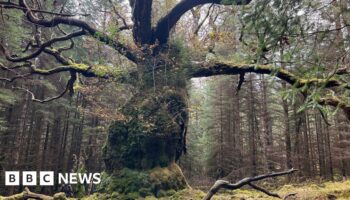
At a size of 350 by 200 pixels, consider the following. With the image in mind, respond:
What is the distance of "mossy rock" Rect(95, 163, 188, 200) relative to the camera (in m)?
7.84

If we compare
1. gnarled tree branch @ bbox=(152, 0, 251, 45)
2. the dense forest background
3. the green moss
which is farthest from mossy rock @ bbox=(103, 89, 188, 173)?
gnarled tree branch @ bbox=(152, 0, 251, 45)

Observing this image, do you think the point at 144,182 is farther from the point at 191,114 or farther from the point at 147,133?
the point at 191,114

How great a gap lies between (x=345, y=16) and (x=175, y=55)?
5.98 meters

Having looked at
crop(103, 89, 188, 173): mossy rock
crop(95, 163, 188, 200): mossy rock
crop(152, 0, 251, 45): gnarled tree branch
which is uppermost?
crop(152, 0, 251, 45): gnarled tree branch

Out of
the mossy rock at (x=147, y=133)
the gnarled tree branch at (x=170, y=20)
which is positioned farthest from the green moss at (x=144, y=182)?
the gnarled tree branch at (x=170, y=20)

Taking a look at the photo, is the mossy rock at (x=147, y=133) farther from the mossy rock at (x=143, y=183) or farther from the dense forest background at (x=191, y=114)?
the dense forest background at (x=191, y=114)

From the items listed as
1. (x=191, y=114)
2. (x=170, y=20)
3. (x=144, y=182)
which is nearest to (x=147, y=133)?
(x=144, y=182)

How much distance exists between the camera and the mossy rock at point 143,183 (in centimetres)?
784

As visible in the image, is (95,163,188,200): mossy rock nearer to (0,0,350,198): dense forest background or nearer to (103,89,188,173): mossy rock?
(103,89,188,173): mossy rock

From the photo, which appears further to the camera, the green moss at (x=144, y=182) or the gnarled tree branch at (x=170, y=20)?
the gnarled tree branch at (x=170, y=20)

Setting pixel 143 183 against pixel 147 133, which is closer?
pixel 143 183

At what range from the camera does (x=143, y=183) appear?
7.94 metres

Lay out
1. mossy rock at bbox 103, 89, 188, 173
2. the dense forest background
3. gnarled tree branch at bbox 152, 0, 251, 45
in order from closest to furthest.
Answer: gnarled tree branch at bbox 152, 0, 251, 45, mossy rock at bbox 103, 89, 188, 173, the dense forest background

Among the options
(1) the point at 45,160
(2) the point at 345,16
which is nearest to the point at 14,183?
(1) the point at 45,160
